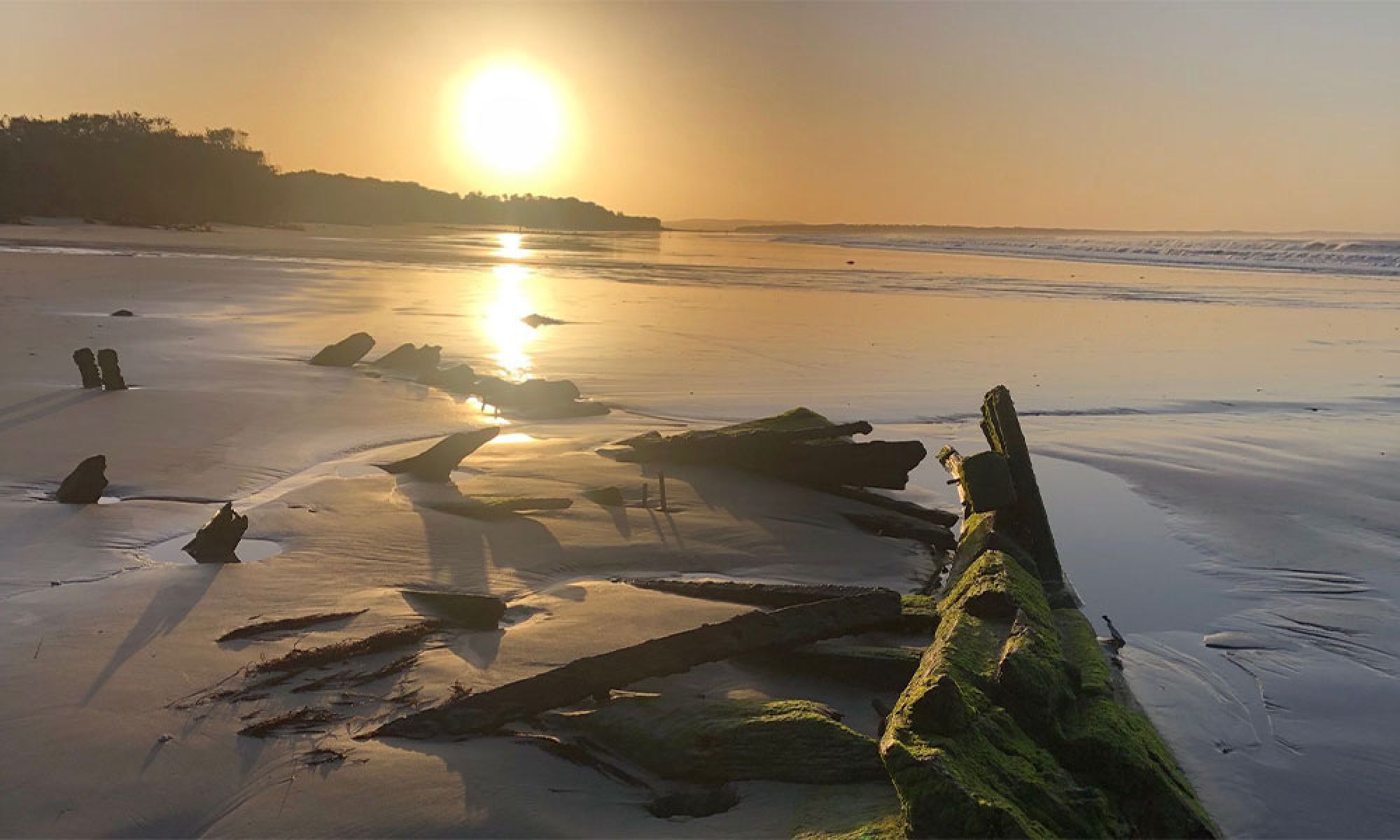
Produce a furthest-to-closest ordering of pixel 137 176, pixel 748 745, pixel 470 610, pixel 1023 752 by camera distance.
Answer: pixel 137 176, pixel 470 610, pixel 748 745, pixel 1023 752

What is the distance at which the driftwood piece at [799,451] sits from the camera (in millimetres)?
9328

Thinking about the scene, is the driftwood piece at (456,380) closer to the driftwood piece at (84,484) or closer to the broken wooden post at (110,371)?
the broken wooden post at (110,371)

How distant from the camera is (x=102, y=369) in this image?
12.8 m

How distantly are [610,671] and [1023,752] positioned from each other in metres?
1.93

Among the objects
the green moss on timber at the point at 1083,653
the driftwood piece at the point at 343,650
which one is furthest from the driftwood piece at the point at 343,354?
the green moss on timber at the point at 1083,653

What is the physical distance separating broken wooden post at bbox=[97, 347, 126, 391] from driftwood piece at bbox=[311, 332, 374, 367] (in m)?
3.60

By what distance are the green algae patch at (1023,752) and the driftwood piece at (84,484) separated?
739 centimetres

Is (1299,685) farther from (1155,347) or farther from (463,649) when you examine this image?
(1155,347)

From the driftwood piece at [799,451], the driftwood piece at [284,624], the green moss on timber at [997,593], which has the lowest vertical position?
the driftwood piece at [284,624]

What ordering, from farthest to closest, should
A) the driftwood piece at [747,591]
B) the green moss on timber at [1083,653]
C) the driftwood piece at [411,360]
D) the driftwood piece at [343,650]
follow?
the driftwood piece at [411,360]
the driftwood piece at [747,591]
the driftwood piece at [343,650]
the green moss on timber at [1083,653]

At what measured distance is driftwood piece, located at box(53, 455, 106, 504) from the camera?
27.1 feet

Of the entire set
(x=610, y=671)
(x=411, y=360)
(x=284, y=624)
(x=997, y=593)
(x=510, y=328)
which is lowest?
(x=510, y=328)

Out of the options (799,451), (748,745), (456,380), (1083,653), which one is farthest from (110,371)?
(1083,653)

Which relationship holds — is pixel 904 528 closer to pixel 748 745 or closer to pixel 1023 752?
pixel 748 745
